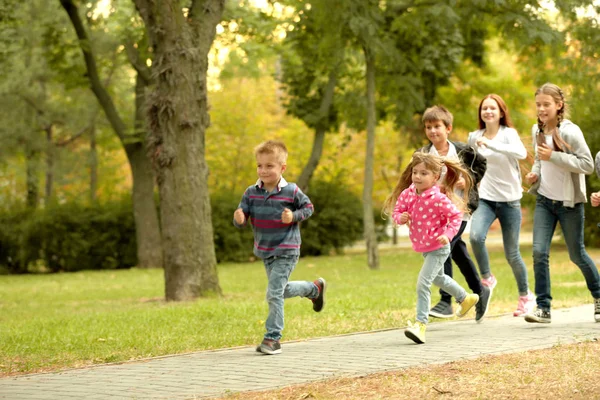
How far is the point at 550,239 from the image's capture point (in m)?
9.02

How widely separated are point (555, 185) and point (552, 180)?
0.18 ft

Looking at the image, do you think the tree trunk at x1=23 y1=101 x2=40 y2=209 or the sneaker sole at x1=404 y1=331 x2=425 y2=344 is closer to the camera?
the sneaker sole at x1=404 y1=331 x2=425 y2=344

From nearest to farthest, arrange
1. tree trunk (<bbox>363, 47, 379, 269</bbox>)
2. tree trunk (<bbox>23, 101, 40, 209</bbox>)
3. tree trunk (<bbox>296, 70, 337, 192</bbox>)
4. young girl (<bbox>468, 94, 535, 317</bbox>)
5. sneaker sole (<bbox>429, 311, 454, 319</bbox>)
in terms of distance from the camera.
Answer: sneaker sole (<bbox>429, 311, 454, 319</bbox>) → young girl (<bbox>468, 94, 535, 317</bbox>) → tree trunk (<bbox>363, 47, 379, 269</bbox>) → tree trunk (<bbox>296, 70, 337, 192</bbox>) → tree trunk (<bbox>23, 101, 40, 209</bbox>)

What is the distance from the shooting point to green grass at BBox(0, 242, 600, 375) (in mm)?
8602

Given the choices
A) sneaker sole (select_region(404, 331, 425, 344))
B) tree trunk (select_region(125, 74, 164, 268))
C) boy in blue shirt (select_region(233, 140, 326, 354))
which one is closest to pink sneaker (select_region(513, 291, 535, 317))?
sneaker sole (select_region(404, 331, 425, 344))

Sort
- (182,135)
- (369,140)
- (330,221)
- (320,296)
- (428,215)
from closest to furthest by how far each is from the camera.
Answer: (428,215) → (320,296) → (182,135) → (369,140) → (330,221)

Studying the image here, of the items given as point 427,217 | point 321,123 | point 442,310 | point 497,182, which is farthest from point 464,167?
point 321,123

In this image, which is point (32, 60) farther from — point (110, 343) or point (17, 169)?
point (110, 343)

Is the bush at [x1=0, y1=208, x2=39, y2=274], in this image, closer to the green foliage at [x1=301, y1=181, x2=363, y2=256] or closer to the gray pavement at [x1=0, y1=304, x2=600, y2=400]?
the green foliage at [x1=301, y1=181, x2=363, y2=256]

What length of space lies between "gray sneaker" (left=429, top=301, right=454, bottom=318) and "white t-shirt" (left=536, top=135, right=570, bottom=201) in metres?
1.43

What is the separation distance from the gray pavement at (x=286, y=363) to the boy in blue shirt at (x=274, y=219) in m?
0.36

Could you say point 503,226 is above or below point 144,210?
below

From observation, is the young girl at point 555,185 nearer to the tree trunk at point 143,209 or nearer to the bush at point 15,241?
the tree trunk at point 143,209

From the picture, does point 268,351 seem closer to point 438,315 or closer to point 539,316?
point 438,315
